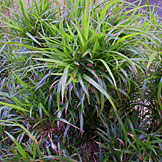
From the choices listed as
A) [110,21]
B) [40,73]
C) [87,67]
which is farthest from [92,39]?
[40,73]

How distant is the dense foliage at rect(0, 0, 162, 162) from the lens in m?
0.91

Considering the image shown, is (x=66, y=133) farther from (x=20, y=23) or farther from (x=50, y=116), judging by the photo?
(x=20, y=23)

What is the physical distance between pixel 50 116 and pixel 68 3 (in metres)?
0.69

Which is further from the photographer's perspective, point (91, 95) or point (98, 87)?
point (91, 95)

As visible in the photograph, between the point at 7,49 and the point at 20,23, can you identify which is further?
the point at 7,49

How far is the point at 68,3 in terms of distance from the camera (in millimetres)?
1281

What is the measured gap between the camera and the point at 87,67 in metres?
0.92

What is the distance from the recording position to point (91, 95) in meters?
0.98

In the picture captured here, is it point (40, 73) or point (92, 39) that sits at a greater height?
point (92, 39)

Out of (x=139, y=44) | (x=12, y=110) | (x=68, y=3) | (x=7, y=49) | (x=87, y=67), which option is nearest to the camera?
(x=87, y=67)

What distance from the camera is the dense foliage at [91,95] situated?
91 centimetres

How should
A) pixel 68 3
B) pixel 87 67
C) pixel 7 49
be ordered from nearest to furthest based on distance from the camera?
pixel 87 67 → pixel 68 3 → pixel 7 49

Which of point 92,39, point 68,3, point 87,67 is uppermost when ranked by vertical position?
point 68,3

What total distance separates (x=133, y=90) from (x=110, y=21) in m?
0.37
